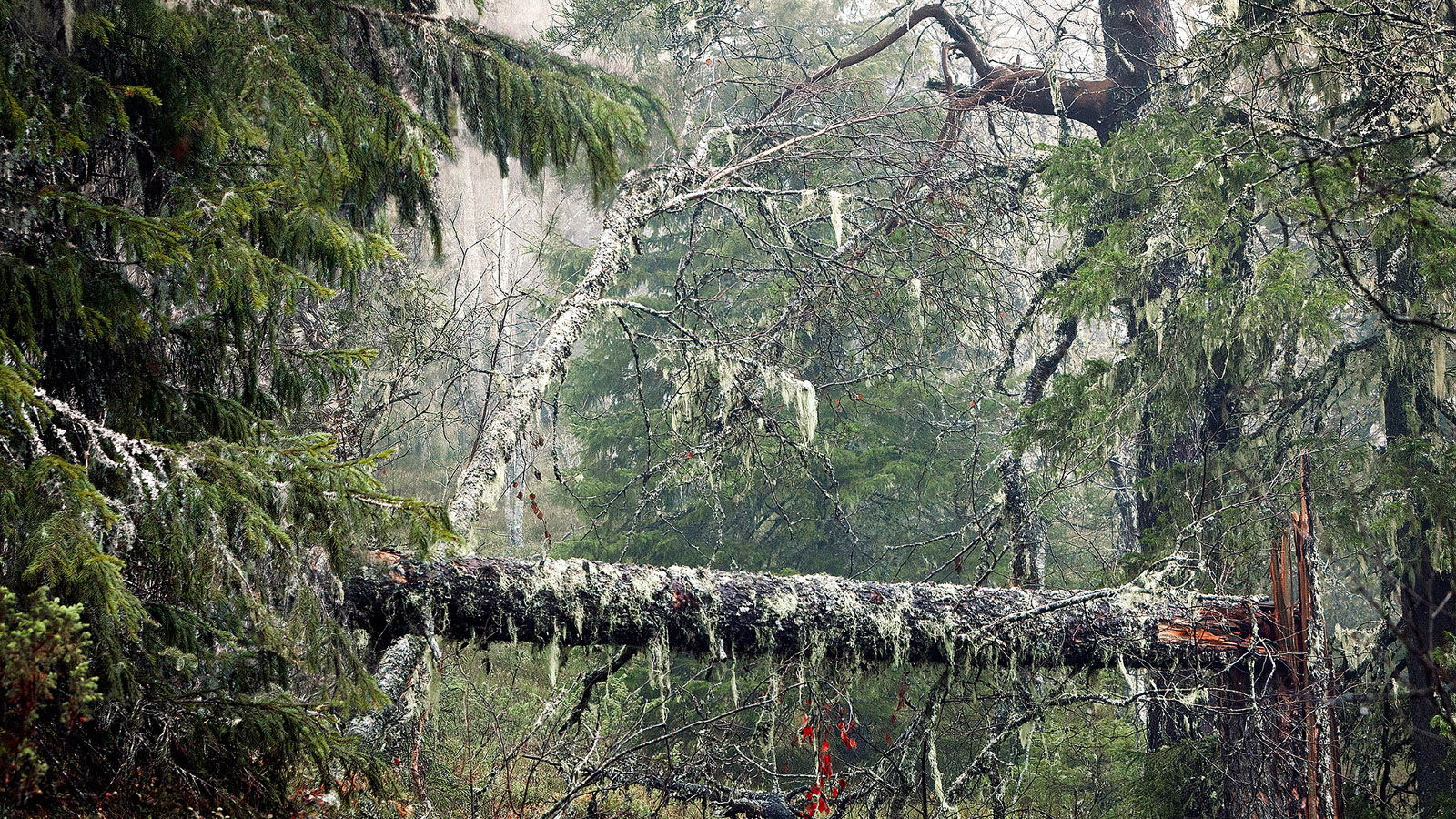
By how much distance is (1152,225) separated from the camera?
656cm

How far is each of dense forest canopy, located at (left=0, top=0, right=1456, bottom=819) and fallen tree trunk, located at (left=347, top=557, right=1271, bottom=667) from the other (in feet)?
0.06

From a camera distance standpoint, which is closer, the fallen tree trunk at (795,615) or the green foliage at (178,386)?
the green foliage at (178,386)

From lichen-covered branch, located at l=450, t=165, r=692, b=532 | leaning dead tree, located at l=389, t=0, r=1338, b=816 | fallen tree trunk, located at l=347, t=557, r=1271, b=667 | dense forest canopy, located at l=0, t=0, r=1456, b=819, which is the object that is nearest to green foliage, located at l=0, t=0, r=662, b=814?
dense forest canopy, located at l=0, t=0, r=1456, b=819

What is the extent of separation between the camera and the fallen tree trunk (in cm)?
369

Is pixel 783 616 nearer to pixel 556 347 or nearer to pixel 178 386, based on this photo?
pixel 556 347

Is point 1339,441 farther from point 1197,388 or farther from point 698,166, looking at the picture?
point 698,166

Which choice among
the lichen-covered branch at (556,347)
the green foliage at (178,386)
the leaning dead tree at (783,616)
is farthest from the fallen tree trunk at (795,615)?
the lichen-covered branch at (556,347)

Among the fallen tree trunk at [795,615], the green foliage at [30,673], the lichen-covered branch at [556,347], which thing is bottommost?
the fallen tree trunk at [795,615]

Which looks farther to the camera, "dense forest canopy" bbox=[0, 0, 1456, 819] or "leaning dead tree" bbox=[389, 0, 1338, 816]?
"leaning dead tree" bbox=[389, 0, 1338, 816]

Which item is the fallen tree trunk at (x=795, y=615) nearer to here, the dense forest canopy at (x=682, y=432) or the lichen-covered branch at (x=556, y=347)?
the dense forest canopy at (x=682, y=432)

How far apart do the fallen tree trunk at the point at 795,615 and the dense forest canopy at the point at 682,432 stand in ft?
0.06

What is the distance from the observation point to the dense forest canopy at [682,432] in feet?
7.61

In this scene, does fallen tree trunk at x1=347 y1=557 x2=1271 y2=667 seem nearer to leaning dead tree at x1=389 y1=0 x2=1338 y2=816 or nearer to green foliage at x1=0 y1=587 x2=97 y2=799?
leaning dead tree at x1=389 y1=0 x2=1338 y2=816

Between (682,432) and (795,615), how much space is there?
16.0 feet
